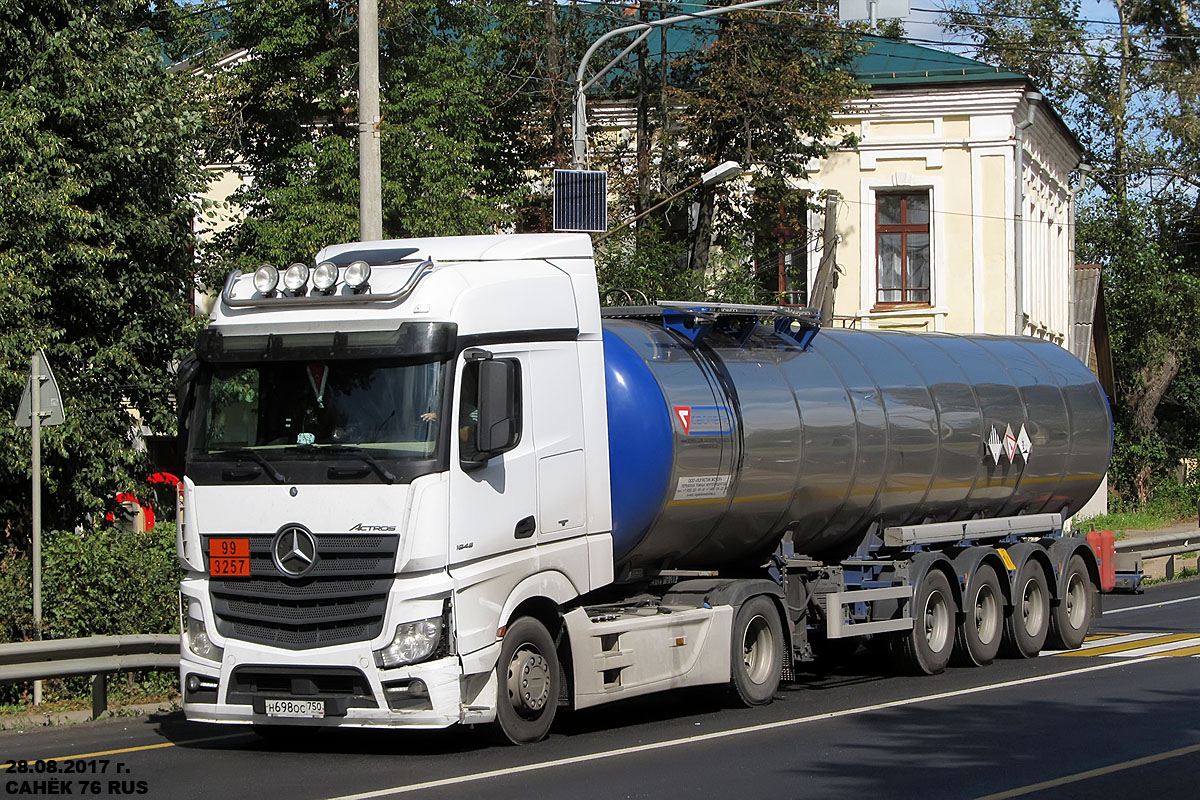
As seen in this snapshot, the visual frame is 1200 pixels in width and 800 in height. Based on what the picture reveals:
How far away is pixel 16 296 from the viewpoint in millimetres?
15609

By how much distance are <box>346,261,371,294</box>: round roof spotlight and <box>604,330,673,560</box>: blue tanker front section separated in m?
2.51

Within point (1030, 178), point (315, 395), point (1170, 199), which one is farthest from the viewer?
point (1170, 199)

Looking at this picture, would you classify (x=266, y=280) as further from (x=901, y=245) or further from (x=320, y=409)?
(x=901, y=245)

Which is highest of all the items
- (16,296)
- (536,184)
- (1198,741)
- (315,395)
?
(536,184)

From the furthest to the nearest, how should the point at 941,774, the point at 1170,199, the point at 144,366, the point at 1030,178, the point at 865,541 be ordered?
the point at 1170,199 → the point at 1030,178 → the point at 144,366 → the point at 865,541 → the point at 941,774

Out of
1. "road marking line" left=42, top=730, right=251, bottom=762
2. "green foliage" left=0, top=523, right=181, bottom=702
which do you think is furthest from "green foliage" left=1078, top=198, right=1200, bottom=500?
"road marking line" left=42, top=730, right=251, bottom=762

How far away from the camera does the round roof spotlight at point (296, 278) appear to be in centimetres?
1080

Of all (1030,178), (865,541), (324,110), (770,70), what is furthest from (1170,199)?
(865,541)

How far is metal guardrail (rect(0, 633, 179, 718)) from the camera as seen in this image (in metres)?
12.4

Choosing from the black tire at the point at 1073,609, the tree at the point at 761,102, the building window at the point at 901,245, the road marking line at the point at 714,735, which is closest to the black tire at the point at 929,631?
the road marking line at the point at 714,735

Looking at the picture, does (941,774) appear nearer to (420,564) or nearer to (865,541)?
(420,564)

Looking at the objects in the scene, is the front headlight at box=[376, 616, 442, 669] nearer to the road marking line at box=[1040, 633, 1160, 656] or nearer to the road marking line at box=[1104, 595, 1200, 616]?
the road marking line at box=[1040, 633, 1160, 656]

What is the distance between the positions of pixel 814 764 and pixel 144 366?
1097 centimetres

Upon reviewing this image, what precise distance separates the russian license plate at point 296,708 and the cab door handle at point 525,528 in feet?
5.83
